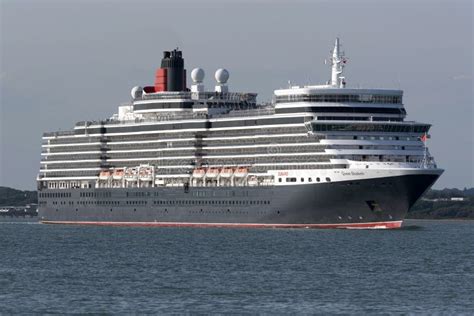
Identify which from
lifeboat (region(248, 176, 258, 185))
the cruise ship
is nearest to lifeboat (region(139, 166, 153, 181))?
the cruise ship

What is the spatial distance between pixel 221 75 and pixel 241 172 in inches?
804

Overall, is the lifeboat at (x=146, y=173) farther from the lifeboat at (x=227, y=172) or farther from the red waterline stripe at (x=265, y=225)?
the lifeboat at (x=227, y=172)

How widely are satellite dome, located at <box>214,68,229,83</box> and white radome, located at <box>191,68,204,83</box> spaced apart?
1.69 meters

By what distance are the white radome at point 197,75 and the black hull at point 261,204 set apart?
47.6 ft

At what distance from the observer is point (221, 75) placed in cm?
15138

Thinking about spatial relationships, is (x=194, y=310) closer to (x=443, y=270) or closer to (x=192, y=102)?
(x=443, y=270)

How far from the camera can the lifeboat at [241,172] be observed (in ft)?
438

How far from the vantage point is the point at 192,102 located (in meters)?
147

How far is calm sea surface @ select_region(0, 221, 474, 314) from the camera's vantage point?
2576 inches

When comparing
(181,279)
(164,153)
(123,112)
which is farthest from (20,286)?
(123,112)

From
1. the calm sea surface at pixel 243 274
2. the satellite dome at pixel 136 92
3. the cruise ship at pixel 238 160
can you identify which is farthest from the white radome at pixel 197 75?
the calm sea surface at pixel 243 274

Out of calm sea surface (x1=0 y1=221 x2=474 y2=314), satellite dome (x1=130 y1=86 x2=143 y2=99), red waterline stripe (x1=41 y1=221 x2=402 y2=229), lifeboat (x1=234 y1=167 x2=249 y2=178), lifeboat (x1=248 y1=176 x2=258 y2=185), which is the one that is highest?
satellite dome (x1=130 y1=86 x2=143 y2=99)

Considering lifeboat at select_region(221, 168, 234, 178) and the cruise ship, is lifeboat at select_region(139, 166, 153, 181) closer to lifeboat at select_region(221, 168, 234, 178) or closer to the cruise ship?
the cruise ship

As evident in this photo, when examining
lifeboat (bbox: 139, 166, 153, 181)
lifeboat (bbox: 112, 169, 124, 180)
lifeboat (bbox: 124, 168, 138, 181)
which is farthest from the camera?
lifeboat (bbox: 112, 169, 124, 180)
